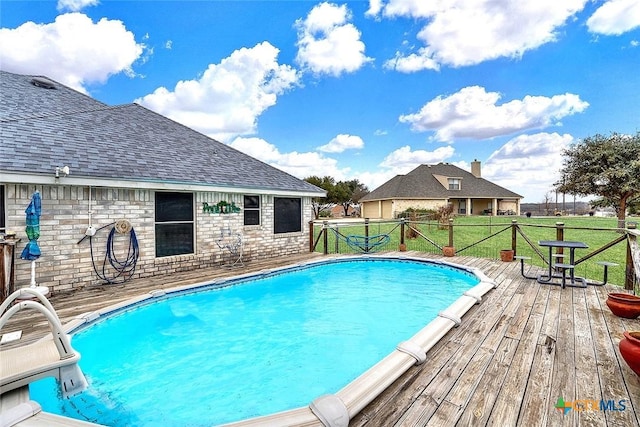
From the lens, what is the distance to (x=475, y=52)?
490 inches

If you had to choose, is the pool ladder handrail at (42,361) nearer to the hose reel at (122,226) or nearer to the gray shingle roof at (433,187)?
the hose reel at (122,226)

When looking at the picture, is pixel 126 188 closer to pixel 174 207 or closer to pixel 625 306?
pixel 174 207

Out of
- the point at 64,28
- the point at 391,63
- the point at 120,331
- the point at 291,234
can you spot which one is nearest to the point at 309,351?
the point at 120,331

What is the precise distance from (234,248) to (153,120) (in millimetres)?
5505

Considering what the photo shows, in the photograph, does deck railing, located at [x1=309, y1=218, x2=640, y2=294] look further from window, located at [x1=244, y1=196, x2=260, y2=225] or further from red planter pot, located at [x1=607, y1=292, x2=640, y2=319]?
window, located at [x1=244, y1=196, x2=260, y2=225]

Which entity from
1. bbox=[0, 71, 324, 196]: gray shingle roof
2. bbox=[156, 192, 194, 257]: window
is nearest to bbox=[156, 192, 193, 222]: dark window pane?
bbox=[156, 192, 194, 257]: window

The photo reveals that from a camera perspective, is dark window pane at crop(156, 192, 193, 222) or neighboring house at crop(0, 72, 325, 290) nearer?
neighboring house at crop(0, 72, 325, 290)

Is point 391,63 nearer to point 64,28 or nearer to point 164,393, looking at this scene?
point 64,28

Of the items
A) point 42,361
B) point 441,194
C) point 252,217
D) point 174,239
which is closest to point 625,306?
point 42,361

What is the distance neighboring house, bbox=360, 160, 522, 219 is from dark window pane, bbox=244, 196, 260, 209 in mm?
20434

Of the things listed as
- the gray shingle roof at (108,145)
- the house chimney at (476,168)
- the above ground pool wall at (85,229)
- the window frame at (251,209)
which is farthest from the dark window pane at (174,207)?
the house chimney at (476,168)

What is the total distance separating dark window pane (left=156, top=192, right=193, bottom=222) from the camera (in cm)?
761

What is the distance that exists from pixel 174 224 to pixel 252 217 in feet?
8.07

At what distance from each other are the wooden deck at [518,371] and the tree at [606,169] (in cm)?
1761
